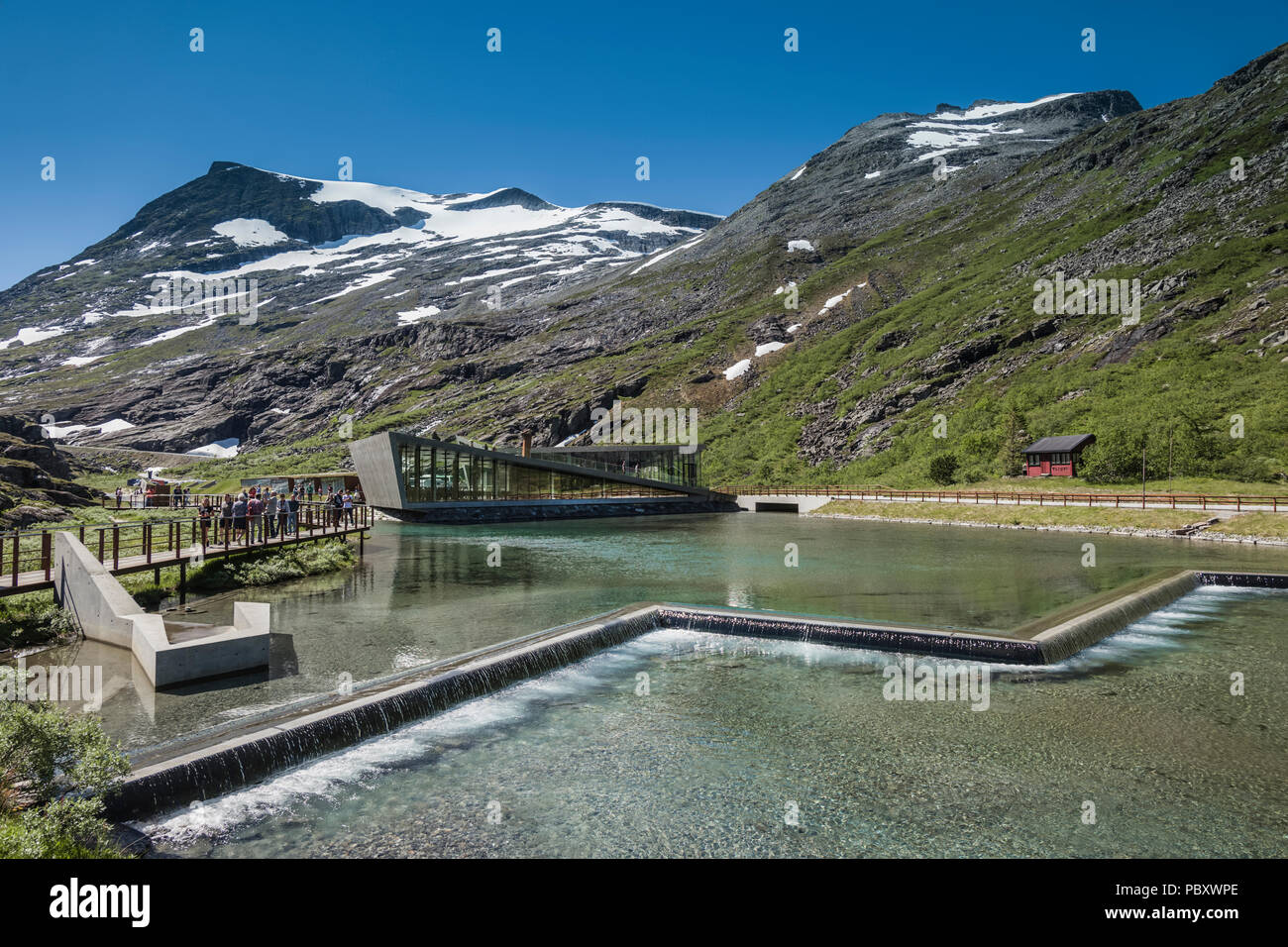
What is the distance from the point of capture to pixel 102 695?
39.5 feet

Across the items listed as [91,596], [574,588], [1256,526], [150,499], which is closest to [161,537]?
[150,499]

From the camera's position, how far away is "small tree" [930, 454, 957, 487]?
7125 cm

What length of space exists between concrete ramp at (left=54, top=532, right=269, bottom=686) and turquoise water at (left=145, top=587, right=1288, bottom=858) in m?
4.49

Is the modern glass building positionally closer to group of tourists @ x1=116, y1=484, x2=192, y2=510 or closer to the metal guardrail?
the metal guardrail

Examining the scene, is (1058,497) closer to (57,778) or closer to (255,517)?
(255,517)

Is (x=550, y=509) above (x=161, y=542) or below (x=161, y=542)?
below

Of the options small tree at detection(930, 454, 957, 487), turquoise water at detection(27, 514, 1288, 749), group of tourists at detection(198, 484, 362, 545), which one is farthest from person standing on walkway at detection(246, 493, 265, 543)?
small tree at detection(930, 454, 957, 487)

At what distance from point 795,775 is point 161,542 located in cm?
2719

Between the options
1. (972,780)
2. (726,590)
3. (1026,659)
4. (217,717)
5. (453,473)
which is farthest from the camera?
(453,473)

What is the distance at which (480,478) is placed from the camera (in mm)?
59406

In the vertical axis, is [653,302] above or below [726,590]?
above

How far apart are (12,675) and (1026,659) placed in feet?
56.1
